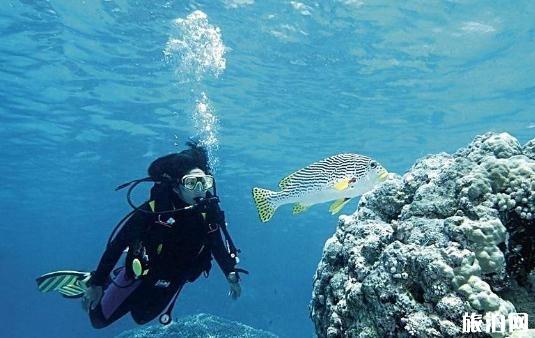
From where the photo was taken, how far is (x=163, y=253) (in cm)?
542

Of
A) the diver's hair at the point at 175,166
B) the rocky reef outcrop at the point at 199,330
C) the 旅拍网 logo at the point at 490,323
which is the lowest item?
the rocky reef outcrop at the point at 199,330

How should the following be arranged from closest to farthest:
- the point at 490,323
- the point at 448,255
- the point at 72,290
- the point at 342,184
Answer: the point at 490,323 < the point at 448,255 < the point at 342,184 < the point at 72,290

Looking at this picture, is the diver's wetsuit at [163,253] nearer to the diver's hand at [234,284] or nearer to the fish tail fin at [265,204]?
the diver's hand at [234,284]

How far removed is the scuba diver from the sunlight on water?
831cm

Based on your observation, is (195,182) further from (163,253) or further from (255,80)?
(255,80)

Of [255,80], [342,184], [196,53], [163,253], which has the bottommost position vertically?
[163,253]

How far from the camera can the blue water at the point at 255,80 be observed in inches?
586

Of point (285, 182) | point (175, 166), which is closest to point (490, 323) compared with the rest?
point (285, 182)

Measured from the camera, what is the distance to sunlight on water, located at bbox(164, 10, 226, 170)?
15634 mm

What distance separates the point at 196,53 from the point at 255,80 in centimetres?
314

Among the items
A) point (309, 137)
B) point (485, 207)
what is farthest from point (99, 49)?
point (485, 207)

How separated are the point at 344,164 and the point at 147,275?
3.38 metres

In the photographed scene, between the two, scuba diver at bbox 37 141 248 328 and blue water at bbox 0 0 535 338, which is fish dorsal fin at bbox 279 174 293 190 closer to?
scuba diver at bbox 37 141 248 328

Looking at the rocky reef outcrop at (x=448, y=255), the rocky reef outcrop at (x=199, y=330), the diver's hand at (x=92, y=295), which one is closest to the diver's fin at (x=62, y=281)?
the diver's hand at (x=92, y=295)
